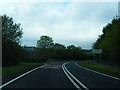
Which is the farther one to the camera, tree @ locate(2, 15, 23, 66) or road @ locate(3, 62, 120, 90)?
tree @ locate(2, 15, 23, 66)

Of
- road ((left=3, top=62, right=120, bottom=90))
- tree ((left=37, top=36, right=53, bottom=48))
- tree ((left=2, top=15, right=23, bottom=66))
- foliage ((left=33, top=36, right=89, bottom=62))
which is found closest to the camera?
road ((left=3, top=62, right=120, bottom=90))

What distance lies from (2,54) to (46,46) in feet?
335

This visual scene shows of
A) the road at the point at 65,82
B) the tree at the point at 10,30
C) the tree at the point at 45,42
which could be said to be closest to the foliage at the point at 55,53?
the tree at the point at 45,42

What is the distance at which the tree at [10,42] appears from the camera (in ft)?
155

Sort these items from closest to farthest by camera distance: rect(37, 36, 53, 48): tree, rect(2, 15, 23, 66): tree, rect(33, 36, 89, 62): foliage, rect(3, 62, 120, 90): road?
rect(3, 62, 120, 90): road < rect(2, 15, 23, 66): tree < rect(33, 36, 89, 62): foliage < rect(37, 36, 53, 48): tree

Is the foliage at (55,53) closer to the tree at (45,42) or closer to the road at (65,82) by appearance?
the tree at (45,42)

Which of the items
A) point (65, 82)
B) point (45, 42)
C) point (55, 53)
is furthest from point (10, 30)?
point (45, 42)

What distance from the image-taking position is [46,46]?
14850 centimetres

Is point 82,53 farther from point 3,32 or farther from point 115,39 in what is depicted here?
point 3,32

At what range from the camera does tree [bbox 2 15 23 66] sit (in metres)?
47.2

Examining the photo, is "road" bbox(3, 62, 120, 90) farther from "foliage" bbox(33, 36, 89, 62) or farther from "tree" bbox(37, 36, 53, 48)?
"tree" bbox(37, 36, 53, 48)

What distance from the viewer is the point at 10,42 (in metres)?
49.0

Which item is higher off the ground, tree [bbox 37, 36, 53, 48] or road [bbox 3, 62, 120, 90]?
tree [bbox 37, 36, 53, 48]

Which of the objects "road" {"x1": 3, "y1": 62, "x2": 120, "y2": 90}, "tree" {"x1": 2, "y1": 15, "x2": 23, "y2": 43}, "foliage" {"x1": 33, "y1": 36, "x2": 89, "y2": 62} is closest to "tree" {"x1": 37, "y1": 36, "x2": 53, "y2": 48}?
"foliage" {"x1": 33, "y1": 36, "x2": 89, "y2": 62}
